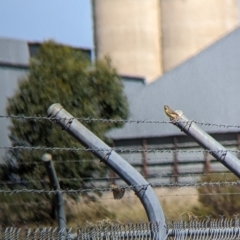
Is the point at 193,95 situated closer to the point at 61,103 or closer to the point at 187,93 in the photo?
the point at 187,93

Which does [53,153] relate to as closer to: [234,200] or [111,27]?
[234,200]

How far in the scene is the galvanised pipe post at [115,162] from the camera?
252 inches

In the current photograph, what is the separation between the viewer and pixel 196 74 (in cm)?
2473

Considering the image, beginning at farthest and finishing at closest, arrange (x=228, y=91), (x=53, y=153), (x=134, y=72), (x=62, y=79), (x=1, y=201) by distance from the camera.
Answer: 1. (x=134, y=72)
2. (x=228, y=91)
3. (x=62, y=79)
4. (x=53, y=153)
5. (x=1, y=201)

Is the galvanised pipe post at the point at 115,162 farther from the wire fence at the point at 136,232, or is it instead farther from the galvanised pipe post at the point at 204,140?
the galvanised pipe post at the point at 204,140

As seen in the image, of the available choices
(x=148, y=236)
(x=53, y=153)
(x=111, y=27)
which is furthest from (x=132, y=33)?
(x=148, y=236)

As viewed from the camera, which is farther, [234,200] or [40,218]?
[234,200]

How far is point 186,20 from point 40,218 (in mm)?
20005

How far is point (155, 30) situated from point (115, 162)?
25350 millimetres

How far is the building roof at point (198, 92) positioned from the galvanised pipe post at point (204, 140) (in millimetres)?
16645

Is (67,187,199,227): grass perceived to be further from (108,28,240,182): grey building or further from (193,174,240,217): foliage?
(108,28,240,182): grey building

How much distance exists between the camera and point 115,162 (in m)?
6.43

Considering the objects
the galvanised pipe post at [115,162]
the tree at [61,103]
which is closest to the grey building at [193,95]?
the tree at [61,103]

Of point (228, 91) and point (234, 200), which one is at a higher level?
point (228, 91)
